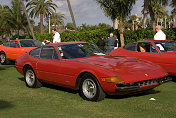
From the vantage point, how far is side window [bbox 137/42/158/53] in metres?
9.28

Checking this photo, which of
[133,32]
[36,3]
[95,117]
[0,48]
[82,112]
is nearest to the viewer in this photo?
[95,117]

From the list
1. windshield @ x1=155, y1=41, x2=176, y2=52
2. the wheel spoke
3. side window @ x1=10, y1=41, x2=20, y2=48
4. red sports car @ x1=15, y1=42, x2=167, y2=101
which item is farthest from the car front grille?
side window @ x1=10, y1=41, x2=20, y2=48

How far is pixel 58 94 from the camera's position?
22.9 ft

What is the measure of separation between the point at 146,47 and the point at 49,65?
3926 mm

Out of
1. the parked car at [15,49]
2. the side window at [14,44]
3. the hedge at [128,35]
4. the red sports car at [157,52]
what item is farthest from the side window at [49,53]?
the hedge at [128,35]

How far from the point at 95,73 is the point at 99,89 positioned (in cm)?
35

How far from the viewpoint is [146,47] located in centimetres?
951

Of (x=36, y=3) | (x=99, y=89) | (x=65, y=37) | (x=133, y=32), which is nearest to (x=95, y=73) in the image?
(x=99, y=89)

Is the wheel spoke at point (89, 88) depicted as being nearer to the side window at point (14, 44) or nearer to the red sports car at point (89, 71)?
the red sports car at point (89, 71)

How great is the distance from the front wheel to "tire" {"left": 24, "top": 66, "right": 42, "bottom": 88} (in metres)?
2.03

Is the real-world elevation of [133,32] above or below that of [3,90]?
above

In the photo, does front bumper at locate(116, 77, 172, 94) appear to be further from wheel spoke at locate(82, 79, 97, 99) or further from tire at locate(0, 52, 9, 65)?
tire at locate(0, 52, 9, 65)

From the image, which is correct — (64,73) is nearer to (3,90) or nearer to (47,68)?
(47,68)

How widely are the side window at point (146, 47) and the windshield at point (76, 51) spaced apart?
8.78 feet
